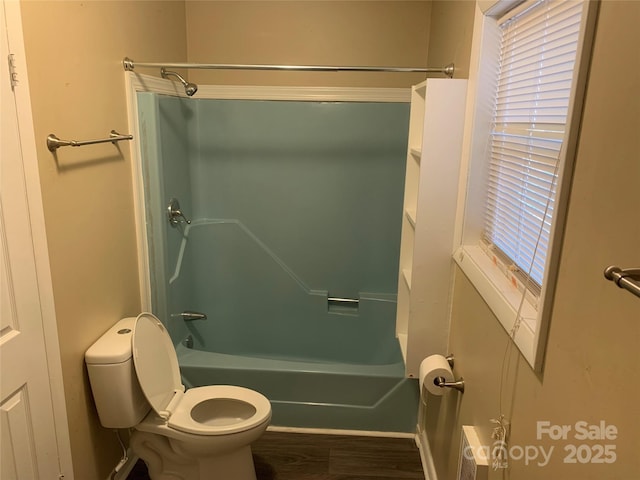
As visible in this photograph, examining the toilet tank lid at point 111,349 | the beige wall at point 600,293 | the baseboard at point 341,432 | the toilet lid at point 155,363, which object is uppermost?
the beige wall at point 600,293

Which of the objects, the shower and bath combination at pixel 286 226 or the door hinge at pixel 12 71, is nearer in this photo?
the door hinge at pixel 12 71

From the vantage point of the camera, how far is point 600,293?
835 millimetres

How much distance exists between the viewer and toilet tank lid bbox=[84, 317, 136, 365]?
1.79 m

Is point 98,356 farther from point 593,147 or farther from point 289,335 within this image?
point 593,147

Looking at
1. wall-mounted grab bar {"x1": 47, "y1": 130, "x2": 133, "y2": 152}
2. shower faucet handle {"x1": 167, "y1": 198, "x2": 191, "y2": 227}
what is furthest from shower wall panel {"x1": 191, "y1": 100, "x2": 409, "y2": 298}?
wall-mounted grab bar {"x1": 47, "y1": 130, "x2": 133, "y2": 152}

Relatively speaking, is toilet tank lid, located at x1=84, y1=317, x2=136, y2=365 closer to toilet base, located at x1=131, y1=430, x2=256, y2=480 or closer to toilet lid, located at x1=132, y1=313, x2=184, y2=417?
toilet lid, located at x1=132, y1=313, x2=184, y2=417

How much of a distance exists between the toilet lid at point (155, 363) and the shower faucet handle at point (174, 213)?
2.27 feet

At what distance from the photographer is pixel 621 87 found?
79 cm

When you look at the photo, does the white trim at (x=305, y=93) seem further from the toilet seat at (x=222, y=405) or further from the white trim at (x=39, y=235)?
the toilet seat at (x=222, y=405)

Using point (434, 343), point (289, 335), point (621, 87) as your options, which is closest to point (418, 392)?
point (434, 343)

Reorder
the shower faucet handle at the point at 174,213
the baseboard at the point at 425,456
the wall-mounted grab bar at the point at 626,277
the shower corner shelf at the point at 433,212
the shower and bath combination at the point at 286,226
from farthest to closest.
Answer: the shower and bath combination at the point at 286,226 < the shower faucet handle at the point at 174,213 < the baseboard at the point at 425,456 < the shower corner shelf at the point at 433,212 < the wall-mounted grab bar at the point at 626,277

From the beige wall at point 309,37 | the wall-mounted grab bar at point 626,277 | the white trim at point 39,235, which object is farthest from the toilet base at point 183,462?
the beige wall at point 309,37

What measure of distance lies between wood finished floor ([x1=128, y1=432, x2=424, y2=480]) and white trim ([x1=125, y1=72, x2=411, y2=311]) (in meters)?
0.89

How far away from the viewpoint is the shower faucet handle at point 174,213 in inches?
102
